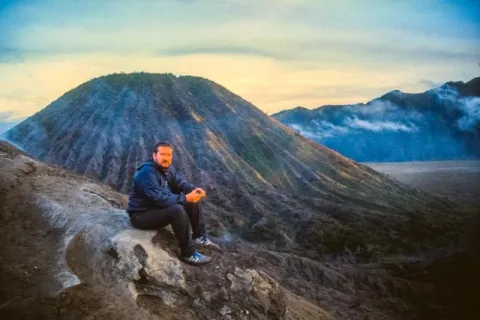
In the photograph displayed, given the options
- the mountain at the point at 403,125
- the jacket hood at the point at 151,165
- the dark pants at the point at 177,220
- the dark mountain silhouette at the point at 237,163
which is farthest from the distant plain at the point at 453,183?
the jacket hood at the point at 151,165

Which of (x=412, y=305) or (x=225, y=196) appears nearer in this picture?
(x=412, y=305)

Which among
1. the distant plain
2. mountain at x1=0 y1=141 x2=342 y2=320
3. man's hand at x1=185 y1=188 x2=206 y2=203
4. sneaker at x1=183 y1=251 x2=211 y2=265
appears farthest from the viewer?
the distant plain

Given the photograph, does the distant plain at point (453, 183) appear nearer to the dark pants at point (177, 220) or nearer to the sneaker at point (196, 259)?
the sneaker at point (196, 259)

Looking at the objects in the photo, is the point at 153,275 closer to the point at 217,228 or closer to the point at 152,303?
the point at 152,303

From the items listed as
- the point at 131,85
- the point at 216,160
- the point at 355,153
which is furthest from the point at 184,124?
the point at 355,153

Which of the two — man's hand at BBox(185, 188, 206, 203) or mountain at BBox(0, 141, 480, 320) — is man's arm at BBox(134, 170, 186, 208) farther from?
mountain at BBox(0, 141, 480, 320)

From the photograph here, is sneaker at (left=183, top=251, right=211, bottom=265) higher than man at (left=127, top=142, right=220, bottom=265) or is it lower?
lower

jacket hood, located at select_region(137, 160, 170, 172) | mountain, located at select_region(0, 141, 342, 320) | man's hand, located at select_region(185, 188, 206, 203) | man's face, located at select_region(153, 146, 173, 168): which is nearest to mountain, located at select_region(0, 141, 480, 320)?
mountain, located at select_region(0, 141, 342, 320)
